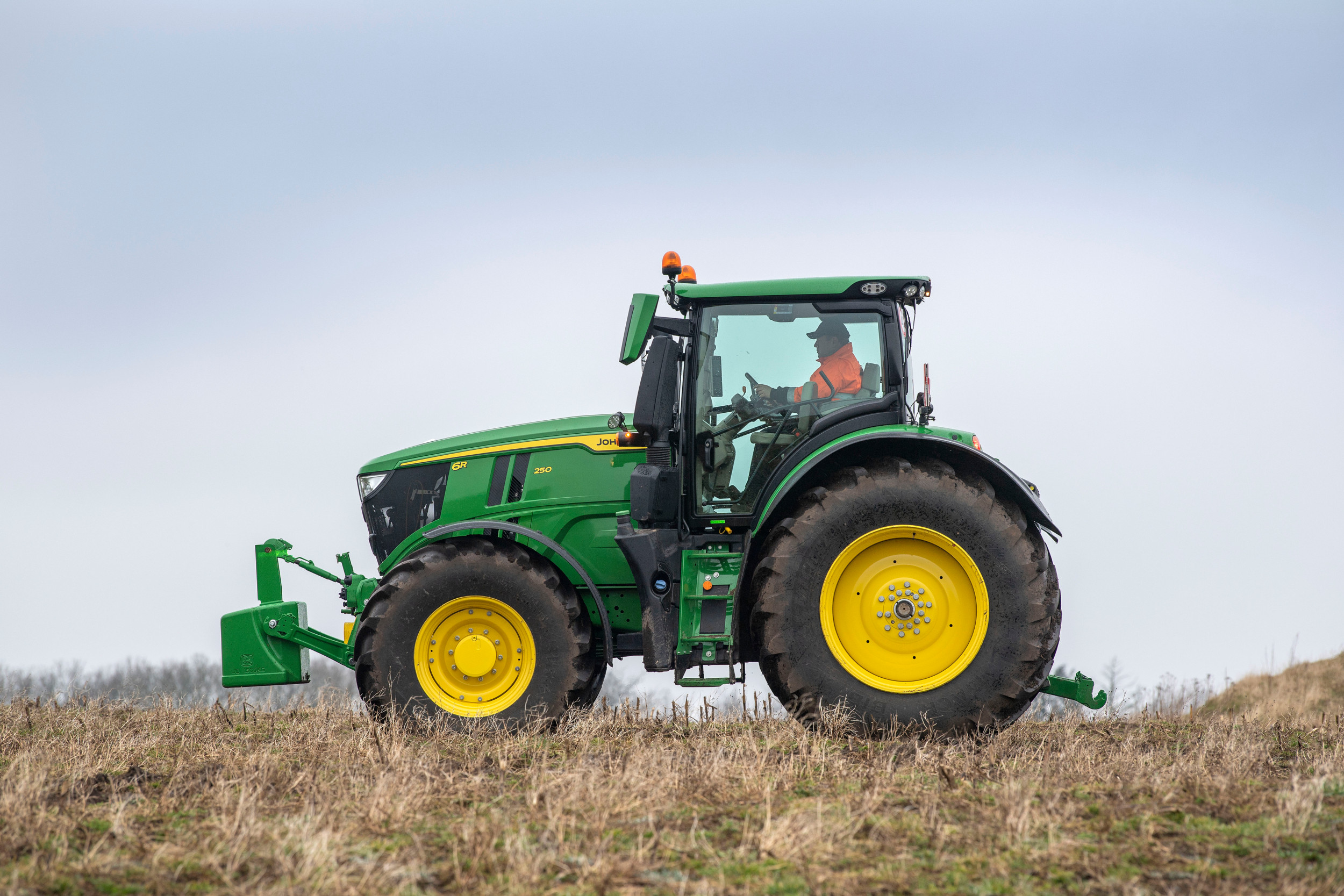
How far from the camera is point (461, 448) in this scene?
736cm

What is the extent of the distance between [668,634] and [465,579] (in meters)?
1.30

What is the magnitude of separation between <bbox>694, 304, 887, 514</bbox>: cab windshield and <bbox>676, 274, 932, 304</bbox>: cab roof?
0.29 ft

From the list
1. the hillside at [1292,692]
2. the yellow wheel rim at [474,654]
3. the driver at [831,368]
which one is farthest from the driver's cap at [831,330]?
the hillside at [1292,692]

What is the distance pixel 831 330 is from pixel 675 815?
3467mm

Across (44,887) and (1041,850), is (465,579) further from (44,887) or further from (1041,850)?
(1041,850)

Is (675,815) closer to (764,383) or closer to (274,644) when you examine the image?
(764,383)

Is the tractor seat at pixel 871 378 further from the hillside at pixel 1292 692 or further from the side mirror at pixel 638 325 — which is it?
the hillside at pixel 1292 692

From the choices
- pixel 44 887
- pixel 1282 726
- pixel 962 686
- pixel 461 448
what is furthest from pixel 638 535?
pixel 1282 726

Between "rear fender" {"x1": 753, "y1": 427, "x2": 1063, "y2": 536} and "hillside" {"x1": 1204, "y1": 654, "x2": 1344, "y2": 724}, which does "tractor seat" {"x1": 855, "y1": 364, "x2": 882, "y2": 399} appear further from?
"hillside" {"x1": 1204, "y1": 654, "x2": 1344, "y2": 724}

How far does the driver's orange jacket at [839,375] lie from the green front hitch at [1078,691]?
209cm

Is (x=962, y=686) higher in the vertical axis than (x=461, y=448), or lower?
lower

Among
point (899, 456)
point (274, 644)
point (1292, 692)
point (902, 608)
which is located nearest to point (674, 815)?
point (902, 608)

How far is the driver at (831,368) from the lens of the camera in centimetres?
648

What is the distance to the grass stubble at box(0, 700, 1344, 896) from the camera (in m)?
3.30
